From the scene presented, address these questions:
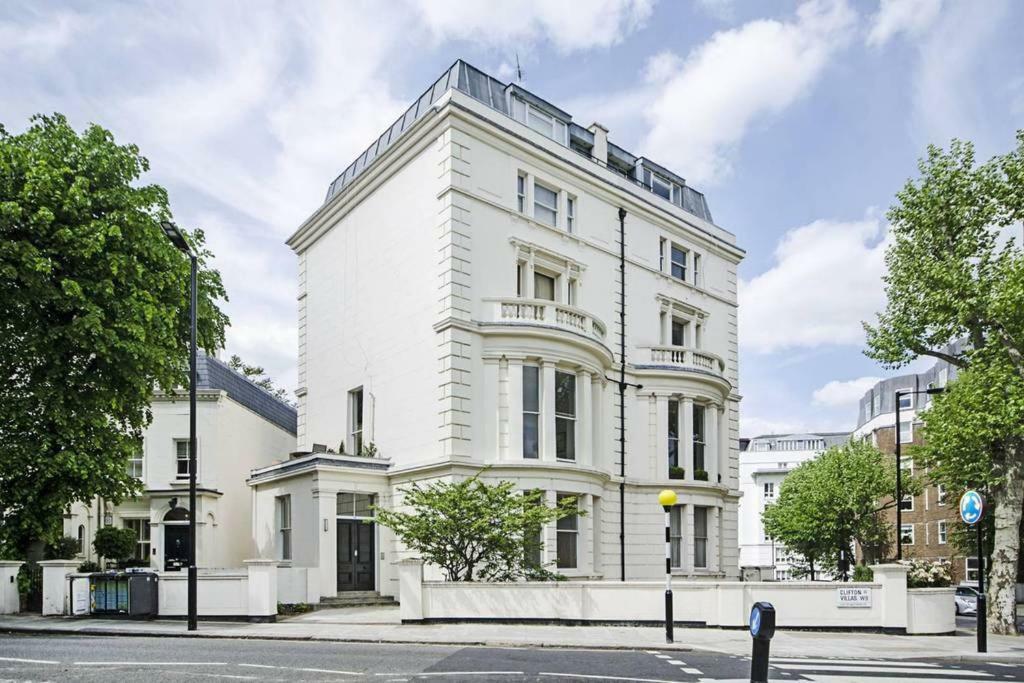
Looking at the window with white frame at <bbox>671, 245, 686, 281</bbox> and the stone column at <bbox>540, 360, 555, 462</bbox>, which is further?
the window with white frame at <bbox>671, 245, 686, 281</bbox>

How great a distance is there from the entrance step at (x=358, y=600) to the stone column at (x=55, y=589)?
250 inches

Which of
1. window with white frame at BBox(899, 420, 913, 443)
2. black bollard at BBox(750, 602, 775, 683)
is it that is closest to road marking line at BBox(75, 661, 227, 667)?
black bollard at BBox(750, 602, 775, 683)

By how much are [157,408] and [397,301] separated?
1493cm

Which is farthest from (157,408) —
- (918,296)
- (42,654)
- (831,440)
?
(831,440)

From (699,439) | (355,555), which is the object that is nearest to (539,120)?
(699,439)

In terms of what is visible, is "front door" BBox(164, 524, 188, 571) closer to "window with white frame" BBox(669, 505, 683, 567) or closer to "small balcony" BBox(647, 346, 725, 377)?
"window with white frame" BBox(669, 505, 683, 567)

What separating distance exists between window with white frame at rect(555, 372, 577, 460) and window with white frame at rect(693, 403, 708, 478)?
273 inches

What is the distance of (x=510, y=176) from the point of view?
95.2 feet

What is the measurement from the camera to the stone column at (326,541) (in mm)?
25797

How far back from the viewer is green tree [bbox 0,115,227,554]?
22.8m

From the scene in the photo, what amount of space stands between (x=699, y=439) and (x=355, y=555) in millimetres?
13598

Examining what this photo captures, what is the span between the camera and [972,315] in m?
23.8

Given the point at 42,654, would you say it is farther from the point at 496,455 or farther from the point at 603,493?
the point at 603,493

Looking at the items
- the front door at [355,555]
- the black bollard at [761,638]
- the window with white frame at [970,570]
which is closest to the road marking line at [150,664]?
the black bollard at [761,638]
